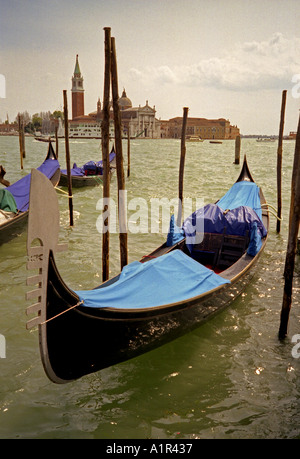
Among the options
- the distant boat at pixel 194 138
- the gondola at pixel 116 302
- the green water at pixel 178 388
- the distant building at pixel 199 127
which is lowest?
the green water at pixel 178 388

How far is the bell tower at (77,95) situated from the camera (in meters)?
80.5

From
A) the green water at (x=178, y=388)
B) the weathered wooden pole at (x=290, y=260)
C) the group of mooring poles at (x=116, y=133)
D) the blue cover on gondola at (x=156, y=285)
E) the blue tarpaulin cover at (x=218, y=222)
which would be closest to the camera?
the green water at (x=178, y=388)

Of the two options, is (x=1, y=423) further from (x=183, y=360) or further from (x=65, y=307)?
(x=183, y=360)

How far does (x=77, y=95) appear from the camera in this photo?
81125mm

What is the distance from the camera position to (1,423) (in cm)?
267

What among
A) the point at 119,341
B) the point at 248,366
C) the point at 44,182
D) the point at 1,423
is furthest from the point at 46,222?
the point at 248,366

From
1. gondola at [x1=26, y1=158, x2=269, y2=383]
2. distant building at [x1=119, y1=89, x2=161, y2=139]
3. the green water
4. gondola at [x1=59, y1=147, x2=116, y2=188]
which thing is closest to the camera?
gondola at [x1=26, y1=158, x2=269, y2=383]

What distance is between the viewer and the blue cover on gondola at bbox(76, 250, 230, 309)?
3.00m

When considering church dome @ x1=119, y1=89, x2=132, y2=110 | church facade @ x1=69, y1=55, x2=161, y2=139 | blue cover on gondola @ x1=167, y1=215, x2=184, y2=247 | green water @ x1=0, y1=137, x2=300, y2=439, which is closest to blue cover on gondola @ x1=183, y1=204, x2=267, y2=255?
blue cover on gondola @ x1=167, y1=215, x2=184, y2=247

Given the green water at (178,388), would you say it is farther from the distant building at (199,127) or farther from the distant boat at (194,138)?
the distant building at (199,127)

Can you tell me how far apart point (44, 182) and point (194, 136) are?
273 ft

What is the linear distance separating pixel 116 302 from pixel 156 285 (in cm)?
55

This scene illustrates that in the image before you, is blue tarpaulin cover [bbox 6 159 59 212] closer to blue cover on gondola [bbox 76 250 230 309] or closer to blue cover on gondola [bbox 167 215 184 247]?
blue cover on gondola [bbox 167 215 184 247]

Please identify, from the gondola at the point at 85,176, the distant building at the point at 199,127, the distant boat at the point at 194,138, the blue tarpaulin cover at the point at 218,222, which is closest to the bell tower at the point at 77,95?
the distant building at the point at 199,127
